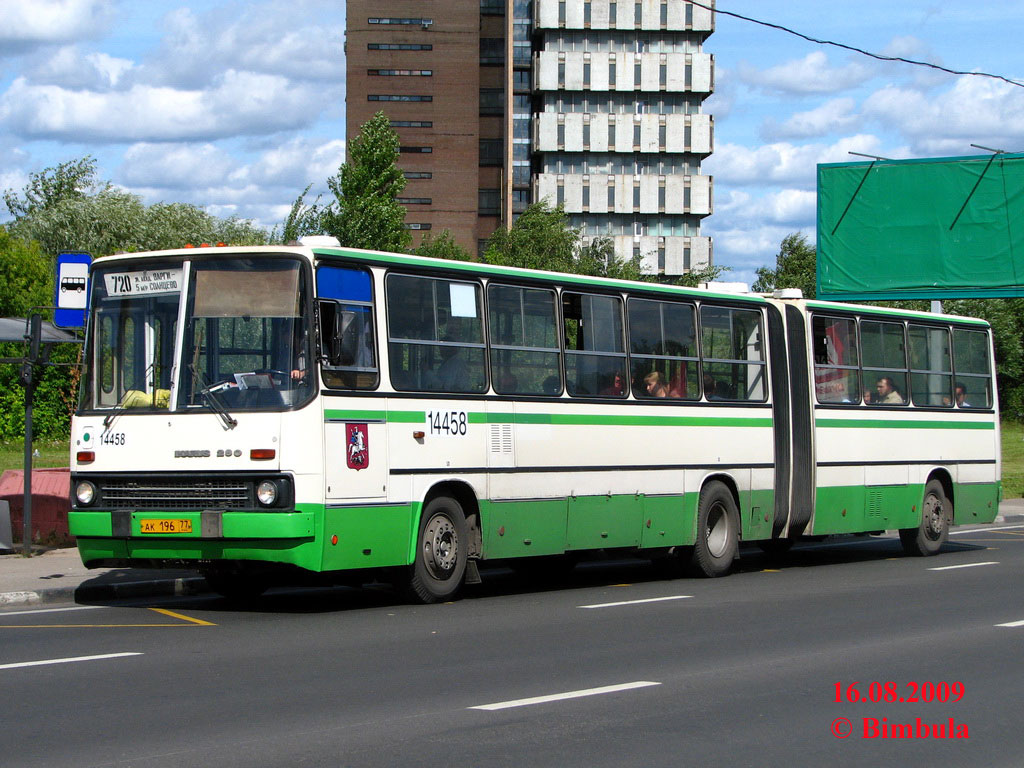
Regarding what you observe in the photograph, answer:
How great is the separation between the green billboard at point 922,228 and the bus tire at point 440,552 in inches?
1004

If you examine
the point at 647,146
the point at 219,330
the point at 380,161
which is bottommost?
the point at 219,330

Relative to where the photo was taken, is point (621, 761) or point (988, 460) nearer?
point (621, 761)

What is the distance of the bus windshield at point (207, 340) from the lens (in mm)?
12742

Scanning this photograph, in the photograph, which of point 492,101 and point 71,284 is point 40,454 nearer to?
point 71,284

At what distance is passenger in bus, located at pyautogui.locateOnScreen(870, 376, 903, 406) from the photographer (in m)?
20.3

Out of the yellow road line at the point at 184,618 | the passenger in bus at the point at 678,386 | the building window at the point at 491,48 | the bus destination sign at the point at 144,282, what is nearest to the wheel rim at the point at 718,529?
the passenger in bus at the point at 678,386

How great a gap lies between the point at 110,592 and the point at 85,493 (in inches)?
71.8

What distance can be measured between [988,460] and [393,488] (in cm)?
1229

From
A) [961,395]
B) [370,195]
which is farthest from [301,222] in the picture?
[961,395]

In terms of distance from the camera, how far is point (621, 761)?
287 inches

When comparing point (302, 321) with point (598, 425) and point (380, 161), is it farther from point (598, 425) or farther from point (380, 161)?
point (380, 161)

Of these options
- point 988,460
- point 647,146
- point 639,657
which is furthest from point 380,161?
point 647,146

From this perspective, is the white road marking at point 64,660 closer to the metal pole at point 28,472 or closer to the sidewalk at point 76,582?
the sidewalk at point 76,582

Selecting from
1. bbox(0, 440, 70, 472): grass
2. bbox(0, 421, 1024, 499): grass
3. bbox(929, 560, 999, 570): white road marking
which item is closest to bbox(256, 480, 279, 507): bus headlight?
bbox(929, 560, 999, 570): white road marking
